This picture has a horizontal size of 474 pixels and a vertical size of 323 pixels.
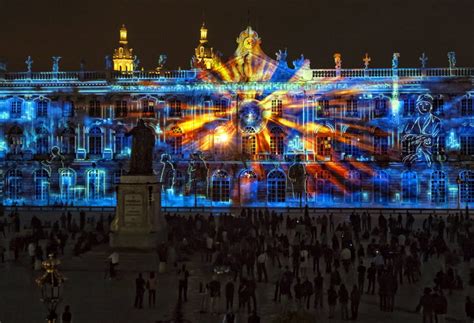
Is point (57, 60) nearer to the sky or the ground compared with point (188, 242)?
nearer to the sky

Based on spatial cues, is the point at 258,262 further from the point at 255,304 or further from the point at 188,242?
the point at 188,242

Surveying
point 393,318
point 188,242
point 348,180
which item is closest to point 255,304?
point 393,318

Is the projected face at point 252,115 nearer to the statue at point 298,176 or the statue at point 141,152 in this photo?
the statue at point 298,176

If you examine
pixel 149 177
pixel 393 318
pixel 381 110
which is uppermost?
pixel 381 110

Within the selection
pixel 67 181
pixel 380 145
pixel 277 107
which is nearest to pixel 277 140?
pixel 277 107

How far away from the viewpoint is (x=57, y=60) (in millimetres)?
67500

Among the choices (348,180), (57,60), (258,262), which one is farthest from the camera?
(57,60)

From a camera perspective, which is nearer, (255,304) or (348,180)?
(255,304)

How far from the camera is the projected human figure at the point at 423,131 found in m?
62.6

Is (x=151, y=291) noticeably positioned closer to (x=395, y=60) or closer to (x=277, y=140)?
(x=277, y=140)

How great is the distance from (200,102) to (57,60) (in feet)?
44.8

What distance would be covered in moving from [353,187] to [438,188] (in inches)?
272

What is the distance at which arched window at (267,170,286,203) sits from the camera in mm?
63469

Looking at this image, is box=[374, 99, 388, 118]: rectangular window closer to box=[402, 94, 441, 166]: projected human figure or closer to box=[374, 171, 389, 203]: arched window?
box=[402, 94, 441, 166]: projected human figure
